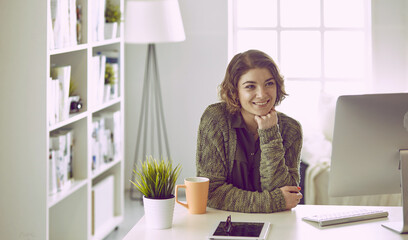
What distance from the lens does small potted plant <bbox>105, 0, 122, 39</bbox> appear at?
12.6 feet

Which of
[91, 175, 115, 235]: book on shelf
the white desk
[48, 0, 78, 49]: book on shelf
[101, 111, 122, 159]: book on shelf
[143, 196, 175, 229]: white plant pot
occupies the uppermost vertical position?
[48, 0, 78, 49]: book on shelf

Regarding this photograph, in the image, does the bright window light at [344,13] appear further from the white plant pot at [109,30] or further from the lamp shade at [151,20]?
the white plant pot at [109,30]

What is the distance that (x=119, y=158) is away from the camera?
4.10 meters

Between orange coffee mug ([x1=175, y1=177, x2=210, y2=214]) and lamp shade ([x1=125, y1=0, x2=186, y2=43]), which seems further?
lamp shade ([x1=125, y1=0, x2=186, y2=43])

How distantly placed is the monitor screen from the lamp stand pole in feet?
9.66

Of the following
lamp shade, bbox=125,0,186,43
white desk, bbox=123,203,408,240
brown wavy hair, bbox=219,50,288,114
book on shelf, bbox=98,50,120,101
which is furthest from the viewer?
lamp shade, bbox=125,0,186,43

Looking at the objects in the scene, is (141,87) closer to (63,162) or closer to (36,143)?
(63,162)

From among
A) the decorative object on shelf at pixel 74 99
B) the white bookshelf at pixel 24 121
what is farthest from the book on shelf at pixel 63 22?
the decorative object on shelf at pixel 74 99

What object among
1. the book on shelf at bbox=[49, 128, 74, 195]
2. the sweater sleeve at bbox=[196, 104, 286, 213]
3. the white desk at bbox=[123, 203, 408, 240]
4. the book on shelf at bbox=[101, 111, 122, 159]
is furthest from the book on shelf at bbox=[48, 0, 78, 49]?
the white desk at bbox=[123, 203, 408, 240]

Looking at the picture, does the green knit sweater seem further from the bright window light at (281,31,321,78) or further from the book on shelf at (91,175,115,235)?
the bright window light at (281,31,321,78)

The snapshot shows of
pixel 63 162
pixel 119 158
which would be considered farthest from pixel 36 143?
pixel 119 158

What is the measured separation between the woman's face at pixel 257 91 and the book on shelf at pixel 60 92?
3.69 ft

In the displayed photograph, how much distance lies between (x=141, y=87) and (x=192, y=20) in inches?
27.7

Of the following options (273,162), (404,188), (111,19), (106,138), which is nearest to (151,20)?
(111,19)
